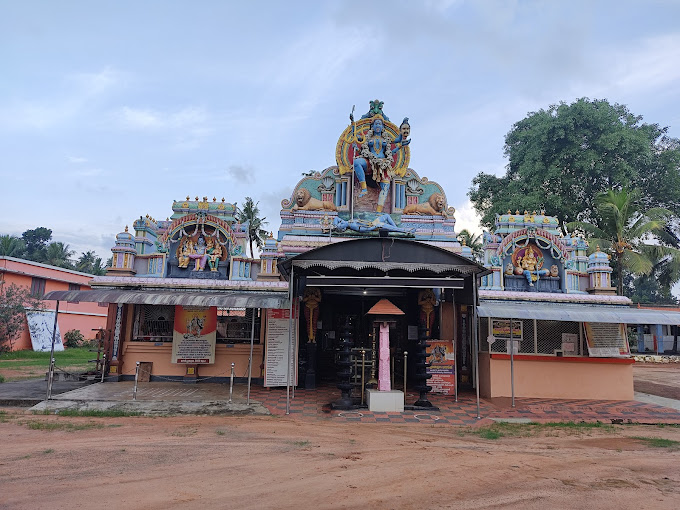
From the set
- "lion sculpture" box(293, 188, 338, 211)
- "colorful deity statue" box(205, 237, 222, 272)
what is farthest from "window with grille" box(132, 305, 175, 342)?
"lion sculpture" box(293, 188, 338, 211)

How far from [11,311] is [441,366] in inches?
868

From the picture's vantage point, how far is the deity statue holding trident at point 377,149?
14.4 metres

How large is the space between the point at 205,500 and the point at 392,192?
1156cm

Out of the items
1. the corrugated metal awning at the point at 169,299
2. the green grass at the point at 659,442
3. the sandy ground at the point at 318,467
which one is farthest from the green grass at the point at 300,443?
the green grass at the point at 659,442

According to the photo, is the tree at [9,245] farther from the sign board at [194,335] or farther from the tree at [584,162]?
the tree at [584,162]

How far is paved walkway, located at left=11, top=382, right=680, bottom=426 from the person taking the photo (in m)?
9.72

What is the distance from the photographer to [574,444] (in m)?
7.81

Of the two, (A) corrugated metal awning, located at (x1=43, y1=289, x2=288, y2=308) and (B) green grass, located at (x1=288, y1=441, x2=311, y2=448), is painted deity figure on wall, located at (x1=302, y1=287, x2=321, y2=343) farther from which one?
(B) green grass, located at (x1=288, y1=441, x2=311, y2=448)

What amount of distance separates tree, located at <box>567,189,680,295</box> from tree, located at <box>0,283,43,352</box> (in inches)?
1158

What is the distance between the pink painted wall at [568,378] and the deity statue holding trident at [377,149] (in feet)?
20.8

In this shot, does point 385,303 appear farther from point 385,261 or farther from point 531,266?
point 531,266

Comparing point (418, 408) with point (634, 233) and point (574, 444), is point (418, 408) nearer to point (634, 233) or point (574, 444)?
point (574, 444)

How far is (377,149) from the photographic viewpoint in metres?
14.6

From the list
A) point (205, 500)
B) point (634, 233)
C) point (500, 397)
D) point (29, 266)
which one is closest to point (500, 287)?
point (500, 397)
